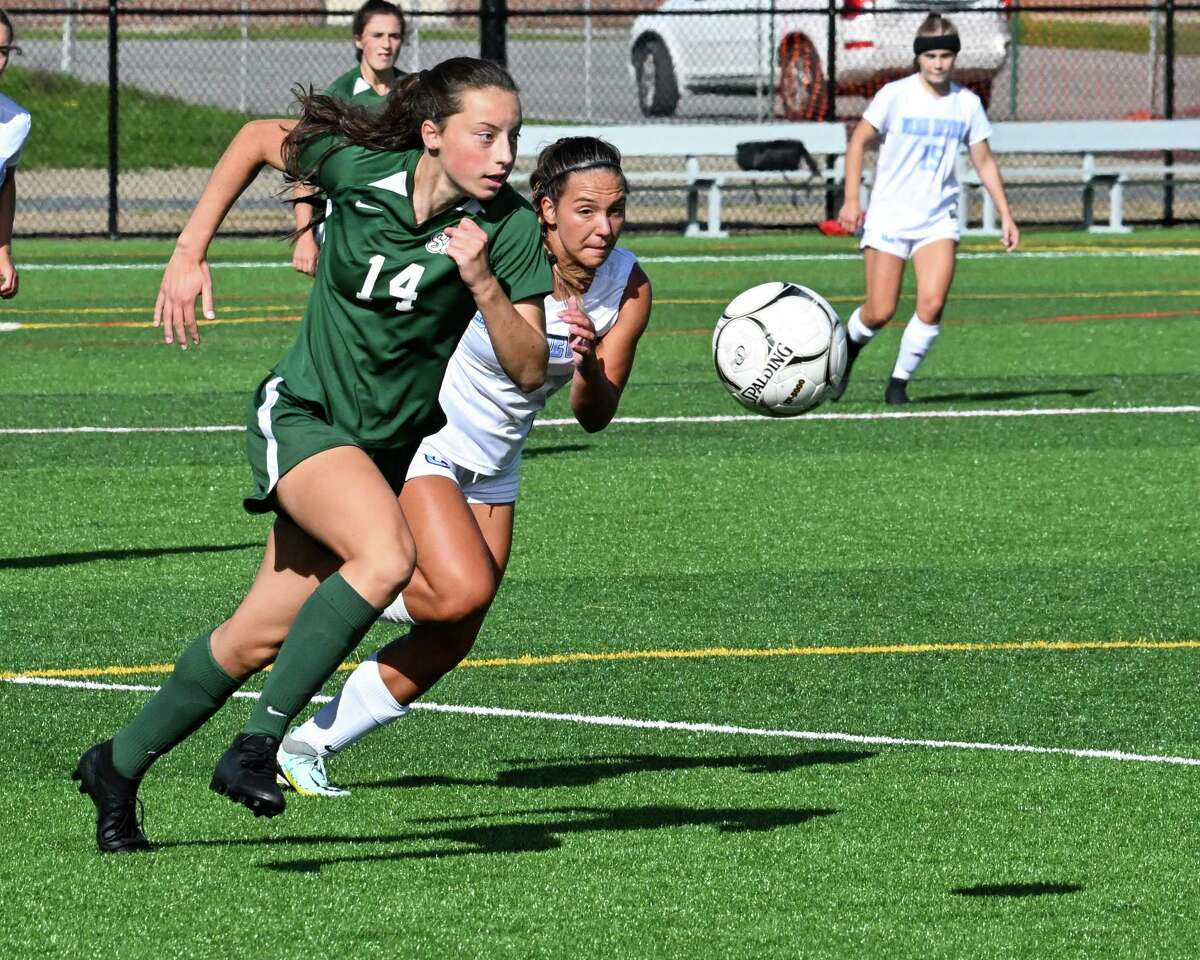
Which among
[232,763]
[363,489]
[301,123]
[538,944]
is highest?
[301,123]

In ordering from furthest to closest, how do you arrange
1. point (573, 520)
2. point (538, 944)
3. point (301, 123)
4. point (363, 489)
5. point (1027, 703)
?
point (573, 520) → point (1027, 703) → point (301, 123) → point (363, 489) → point (538, 944)

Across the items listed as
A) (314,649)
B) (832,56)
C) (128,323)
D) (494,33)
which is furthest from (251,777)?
(832,56)

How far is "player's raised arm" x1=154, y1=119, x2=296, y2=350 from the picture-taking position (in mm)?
5848

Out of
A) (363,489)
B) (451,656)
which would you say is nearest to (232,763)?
(363,489)

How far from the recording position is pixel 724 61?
2952 cm

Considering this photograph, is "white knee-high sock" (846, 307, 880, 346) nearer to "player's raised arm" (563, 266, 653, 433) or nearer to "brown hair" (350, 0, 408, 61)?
"brown hair" (350, 0, 408, 61)

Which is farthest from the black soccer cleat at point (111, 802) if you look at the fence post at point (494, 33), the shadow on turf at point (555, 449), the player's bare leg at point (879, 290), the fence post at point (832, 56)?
the fence post at point (832, 56)

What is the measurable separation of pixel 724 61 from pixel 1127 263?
7.05 meters

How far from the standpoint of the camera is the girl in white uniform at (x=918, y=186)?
13.9m

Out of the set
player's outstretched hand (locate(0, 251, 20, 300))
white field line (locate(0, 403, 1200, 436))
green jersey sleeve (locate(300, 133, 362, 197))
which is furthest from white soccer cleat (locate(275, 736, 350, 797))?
white field line (locate(0, 403, 1200, 436))

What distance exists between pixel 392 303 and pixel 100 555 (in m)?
4.79

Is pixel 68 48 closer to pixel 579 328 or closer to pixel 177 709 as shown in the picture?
pixel 579 328

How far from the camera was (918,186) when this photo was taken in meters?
13.9

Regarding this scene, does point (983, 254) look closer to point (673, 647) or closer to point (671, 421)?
point (671, 421)
